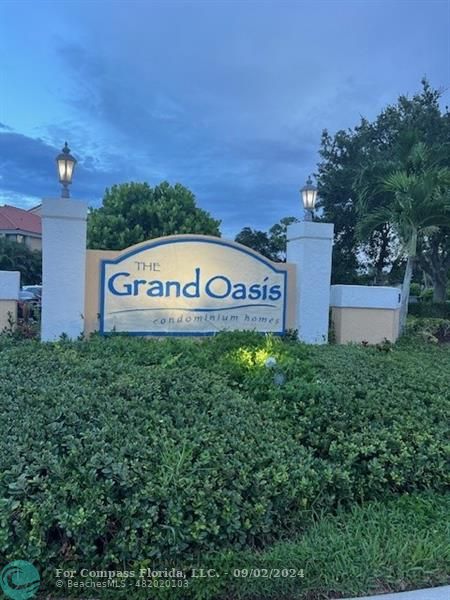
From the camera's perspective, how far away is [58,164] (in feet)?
20.7

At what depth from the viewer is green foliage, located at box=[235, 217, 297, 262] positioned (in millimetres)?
18938

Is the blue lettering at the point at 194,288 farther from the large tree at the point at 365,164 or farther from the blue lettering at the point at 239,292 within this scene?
the large tree at the point at 365,164

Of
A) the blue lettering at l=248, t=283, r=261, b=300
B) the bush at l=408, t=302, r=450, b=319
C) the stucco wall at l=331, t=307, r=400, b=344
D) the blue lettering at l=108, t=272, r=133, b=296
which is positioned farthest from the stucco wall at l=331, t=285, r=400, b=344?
the bush at l=408, t=302, r=450, b=319

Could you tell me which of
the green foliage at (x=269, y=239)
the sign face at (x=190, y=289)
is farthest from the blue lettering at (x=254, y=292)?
the green foliage at (x=269, y=239)

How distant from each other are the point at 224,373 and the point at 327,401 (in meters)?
1.19

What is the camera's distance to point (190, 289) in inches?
262

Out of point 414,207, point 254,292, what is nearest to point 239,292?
point 254,292

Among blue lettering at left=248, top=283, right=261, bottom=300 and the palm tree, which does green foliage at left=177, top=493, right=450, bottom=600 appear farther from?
the palm tree

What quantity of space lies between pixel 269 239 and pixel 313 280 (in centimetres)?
1231

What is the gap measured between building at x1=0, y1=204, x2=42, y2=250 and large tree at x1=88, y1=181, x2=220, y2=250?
25536 millimetres

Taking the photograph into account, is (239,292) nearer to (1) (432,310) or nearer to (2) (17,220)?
(1) (432,310)

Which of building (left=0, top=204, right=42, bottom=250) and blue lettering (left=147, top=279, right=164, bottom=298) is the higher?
building (left=0, top=204, right=42, bottom=250)

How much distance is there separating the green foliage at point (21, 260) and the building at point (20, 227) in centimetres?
531

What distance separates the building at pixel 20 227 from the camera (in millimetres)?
38375
